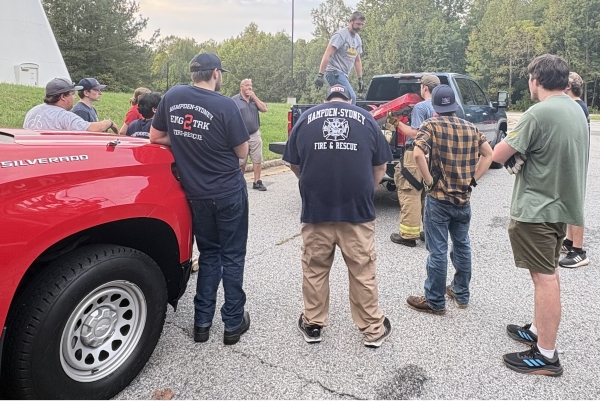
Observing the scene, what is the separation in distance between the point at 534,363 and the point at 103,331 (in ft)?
8.27

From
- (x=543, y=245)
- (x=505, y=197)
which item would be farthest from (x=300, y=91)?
(x=543, y=245)

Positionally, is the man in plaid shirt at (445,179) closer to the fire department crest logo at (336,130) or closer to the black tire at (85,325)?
the fire department crest logo at (336,130)

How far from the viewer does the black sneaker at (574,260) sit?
15.1 feet

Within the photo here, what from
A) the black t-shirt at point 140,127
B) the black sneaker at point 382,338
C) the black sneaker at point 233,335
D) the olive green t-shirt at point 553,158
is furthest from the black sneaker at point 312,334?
→ the black t-shirt at point 140,127

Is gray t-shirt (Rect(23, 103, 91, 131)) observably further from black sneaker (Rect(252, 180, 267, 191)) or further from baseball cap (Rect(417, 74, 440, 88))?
black sneaker (Rect(252, 180, 267, 191))

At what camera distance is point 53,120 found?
4.36m

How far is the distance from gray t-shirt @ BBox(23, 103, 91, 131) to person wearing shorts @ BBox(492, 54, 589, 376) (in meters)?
3.69

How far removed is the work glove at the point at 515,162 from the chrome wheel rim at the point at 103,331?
2.34m

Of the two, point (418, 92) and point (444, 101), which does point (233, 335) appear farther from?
point (418, 92)

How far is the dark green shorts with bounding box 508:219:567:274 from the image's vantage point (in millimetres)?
2818

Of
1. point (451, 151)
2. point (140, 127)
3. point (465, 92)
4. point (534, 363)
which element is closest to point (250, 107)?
point (140, 127)

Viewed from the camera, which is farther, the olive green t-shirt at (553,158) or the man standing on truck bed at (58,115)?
the man standing on truck bed at (58,115)

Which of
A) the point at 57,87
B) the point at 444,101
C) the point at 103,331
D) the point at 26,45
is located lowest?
the point at 103,331

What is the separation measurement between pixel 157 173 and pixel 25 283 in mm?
875
